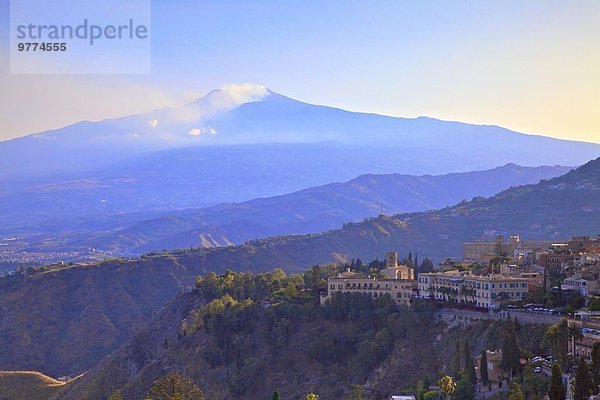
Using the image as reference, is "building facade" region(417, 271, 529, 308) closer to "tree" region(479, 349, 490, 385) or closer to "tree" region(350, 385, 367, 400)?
"tree" region(350, 385, 367, 400)

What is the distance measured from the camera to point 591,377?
33594mm

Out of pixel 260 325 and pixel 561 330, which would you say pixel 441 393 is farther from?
pixel 260 325

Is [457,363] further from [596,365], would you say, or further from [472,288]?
[596,365]

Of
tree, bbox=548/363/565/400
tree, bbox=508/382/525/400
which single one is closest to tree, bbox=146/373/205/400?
tree, bbox=508/382/525/400

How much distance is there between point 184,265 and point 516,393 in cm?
7661

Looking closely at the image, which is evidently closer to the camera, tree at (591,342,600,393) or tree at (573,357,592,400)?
tree at (573,357,592,400)

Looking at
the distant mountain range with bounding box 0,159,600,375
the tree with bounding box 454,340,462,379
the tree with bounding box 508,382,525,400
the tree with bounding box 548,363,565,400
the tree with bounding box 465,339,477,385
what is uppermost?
the tree with bounding box 548,363,565,400

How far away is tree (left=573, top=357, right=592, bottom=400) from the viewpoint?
32.1m

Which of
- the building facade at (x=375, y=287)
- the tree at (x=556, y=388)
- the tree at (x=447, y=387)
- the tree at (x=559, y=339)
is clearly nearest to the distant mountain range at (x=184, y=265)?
the building facade at (x=375, y=287)

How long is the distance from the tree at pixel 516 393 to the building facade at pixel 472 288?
40.3 ft

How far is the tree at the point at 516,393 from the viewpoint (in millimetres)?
34081

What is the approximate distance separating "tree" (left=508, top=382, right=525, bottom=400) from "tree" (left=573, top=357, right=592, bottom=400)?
2.09 metres

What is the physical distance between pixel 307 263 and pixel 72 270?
2216cm

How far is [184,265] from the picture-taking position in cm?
10900
